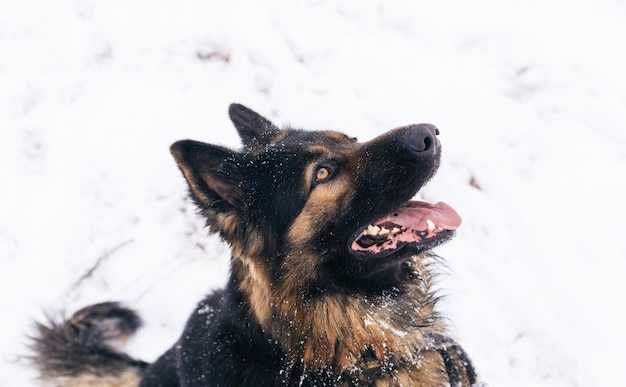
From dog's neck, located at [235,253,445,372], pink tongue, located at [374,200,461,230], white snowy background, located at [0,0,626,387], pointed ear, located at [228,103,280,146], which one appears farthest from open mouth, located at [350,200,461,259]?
white snowy background, located at [0,0,626,387]

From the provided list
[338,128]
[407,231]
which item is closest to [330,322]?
[407,231]

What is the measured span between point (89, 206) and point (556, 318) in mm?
4843

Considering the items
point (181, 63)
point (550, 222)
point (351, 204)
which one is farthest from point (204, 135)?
point (550, 222)

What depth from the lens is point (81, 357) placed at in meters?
4.03

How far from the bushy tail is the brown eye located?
2455 millimetres

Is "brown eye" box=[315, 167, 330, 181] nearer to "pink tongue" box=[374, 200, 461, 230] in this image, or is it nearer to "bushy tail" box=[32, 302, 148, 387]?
"pink tongue" box=[374, 200, 461, 230]

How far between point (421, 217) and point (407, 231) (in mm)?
149

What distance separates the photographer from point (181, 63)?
616 centimetres

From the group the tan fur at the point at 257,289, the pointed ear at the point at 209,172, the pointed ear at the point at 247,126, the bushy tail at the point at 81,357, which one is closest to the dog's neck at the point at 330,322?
the tan fur at the point at 257,289

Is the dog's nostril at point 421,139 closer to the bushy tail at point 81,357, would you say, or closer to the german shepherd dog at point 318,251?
the german shepherd dog at point 318,251

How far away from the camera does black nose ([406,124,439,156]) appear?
9.17ft

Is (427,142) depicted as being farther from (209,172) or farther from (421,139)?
(209,172)

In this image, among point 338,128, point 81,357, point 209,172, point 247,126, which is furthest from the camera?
point 338,128

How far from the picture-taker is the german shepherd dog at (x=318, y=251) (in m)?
2.84
